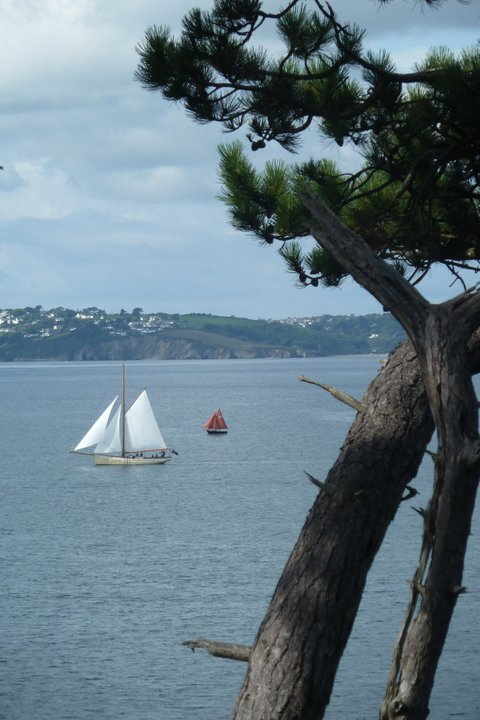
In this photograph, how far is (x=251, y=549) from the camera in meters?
48.1

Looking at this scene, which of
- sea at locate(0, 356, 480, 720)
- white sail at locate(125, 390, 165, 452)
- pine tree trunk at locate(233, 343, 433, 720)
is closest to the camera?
pine tree trunk at locate(233, 343, 433, 720)

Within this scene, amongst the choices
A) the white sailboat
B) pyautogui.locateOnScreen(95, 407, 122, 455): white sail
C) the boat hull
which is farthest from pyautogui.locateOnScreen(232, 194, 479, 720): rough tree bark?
pyautogui.locateOnScreen(95, 407, 122, 455): white sail

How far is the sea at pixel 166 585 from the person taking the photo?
3059 centimetres

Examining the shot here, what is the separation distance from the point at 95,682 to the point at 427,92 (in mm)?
27017

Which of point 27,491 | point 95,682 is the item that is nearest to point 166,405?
point 27,491

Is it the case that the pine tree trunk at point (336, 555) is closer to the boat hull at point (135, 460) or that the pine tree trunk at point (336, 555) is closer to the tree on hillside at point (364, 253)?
the tree on hillside at point (364, 253)

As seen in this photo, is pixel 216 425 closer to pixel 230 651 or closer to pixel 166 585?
pixel 166 585

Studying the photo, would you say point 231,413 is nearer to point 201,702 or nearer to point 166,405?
point 166,405

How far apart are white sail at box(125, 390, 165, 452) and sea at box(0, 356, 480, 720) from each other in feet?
8.47

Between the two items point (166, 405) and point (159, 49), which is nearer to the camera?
point (159, 49)

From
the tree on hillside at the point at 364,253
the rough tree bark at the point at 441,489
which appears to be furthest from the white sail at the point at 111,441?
the rough tree bark at the point at 441,489

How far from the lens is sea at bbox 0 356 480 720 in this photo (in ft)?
100

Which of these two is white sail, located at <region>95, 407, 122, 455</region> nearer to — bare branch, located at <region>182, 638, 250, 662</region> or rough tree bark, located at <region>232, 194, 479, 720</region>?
rough tree bark, located at <region>232, 194, 479, 720</region>

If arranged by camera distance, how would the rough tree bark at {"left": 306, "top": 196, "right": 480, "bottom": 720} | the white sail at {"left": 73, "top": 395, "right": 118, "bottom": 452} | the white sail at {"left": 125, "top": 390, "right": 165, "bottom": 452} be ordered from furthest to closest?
the white sail at {"left": 125, "top": 390, "right": 165, "bottom": 452}
the white sail at {"left": 73, "top": 395, "right": 118, "bottom": 452}
the rough tree bark at {"left": 306, "top": 196, "right": 480, "bottom": 720}
